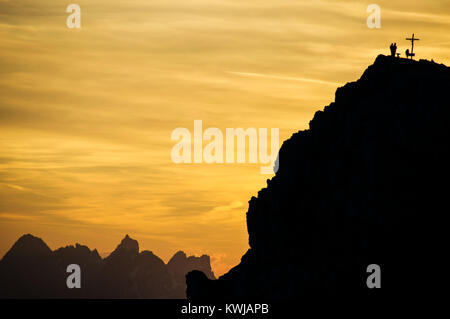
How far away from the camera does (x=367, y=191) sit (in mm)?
126250

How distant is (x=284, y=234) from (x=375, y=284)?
1181 inches

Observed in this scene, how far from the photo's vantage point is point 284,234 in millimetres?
148875

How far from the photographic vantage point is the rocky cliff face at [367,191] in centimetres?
12112

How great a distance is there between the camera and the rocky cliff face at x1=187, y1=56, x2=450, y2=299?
121m

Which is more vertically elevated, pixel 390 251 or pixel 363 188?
pixel 363 188

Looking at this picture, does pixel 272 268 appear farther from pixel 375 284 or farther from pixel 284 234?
pixel 375 284
